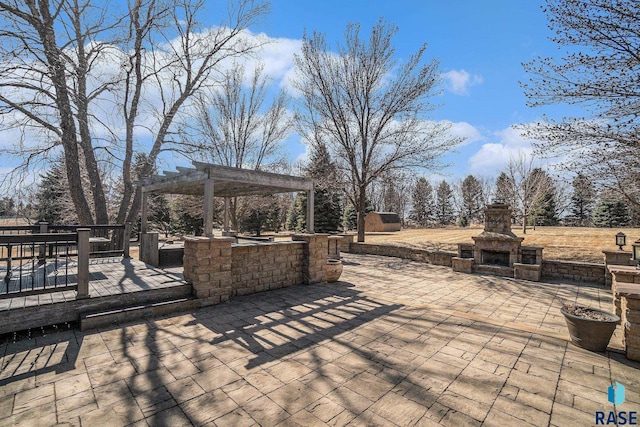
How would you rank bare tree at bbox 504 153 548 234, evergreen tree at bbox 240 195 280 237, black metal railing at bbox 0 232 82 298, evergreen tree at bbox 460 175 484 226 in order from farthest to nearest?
evergreen tree at bbox 460 175 484 226
bare tree at bbox 504 153 548 234
evergreen tree at bbox 240 195 280 237
black metal railing at bbox 0 232 82 298

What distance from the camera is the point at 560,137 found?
5.68 meters

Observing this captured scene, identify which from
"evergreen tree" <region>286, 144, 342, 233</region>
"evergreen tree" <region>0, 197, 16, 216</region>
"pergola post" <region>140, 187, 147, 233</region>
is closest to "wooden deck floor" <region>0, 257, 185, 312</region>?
"pergola post" <region>140, 187, 147, 233</region>

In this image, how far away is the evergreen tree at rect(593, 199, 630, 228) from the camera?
2505cm

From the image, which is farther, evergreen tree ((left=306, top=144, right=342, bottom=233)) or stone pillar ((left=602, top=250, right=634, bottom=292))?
evergreen tree ((left=306, top=144, right=342, bottom=233))

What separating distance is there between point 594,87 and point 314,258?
254 inches

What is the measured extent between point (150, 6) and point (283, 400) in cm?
1212

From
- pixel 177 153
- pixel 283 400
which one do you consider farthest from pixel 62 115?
pixel 283 400

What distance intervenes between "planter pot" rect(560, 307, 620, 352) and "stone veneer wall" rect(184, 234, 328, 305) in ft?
15.8

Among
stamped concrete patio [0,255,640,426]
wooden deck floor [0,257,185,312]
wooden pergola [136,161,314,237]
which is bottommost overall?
stamped concrete patio [0,255,640,426]

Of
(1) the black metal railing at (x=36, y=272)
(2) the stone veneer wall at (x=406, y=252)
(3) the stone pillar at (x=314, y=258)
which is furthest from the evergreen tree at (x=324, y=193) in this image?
(1) the black metal railing at (x=36, y=272)

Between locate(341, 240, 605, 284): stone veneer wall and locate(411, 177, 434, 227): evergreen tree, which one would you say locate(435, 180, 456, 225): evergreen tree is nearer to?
locate(411, 177, 434, 227): evergreen tree

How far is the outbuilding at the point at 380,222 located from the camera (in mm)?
27594

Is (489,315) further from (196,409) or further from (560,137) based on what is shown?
Answer: (196,409)

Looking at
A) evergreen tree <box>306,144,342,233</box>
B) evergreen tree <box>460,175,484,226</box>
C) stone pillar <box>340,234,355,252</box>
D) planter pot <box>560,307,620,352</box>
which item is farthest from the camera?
evergreen tree <box>460,175,484,226</box>
